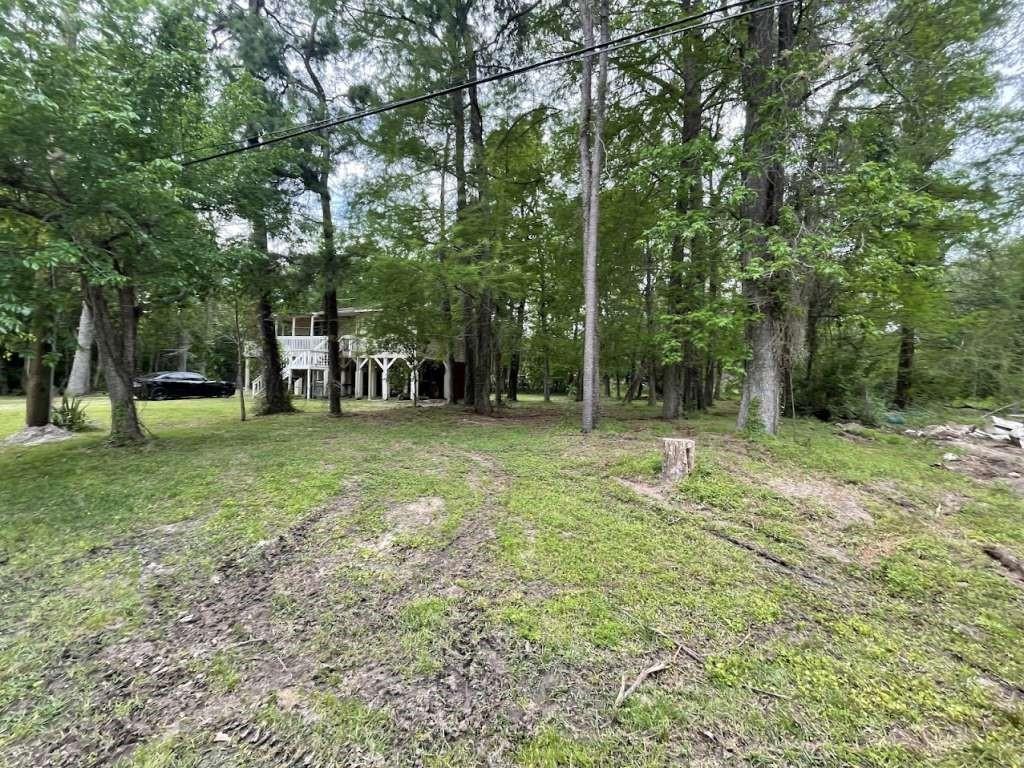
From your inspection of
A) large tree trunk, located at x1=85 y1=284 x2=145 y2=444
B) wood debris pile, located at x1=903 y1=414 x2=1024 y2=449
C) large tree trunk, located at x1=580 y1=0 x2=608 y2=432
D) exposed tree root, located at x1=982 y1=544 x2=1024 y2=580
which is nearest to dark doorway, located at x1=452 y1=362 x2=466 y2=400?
large tree trunk, located at x1=580 y1=0 x2=608 y2=432

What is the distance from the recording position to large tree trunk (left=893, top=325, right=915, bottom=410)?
1073 cm

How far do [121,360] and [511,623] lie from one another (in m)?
7.76

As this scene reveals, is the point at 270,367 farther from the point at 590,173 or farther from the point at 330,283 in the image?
the point at 590,173

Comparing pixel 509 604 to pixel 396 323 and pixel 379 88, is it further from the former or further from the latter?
pixel 379 88

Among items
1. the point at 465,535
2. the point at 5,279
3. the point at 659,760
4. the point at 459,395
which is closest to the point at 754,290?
the point at 465,535

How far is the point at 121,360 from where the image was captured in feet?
22.0

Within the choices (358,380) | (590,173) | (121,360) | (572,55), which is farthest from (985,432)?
(358,380)

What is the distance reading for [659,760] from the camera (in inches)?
62.2

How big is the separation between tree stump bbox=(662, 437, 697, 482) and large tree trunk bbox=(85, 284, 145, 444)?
814cm

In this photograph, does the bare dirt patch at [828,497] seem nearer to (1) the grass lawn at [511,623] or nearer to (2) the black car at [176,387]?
(1) the grass lawn at [511,623]

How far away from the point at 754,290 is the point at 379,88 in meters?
10.0

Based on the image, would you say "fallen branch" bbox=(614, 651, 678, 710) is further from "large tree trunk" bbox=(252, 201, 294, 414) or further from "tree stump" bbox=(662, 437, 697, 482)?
"large tree trunk" bbox=(252, 201, 294, 414)

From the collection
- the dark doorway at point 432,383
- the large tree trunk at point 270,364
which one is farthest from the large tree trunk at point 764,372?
the dark doorway at point 432,383

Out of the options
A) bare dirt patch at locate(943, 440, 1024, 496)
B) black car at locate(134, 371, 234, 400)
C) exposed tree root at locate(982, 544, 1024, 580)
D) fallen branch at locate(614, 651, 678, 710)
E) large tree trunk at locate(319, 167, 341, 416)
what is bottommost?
fallen branch at locate(614, 651, 678, 710)
